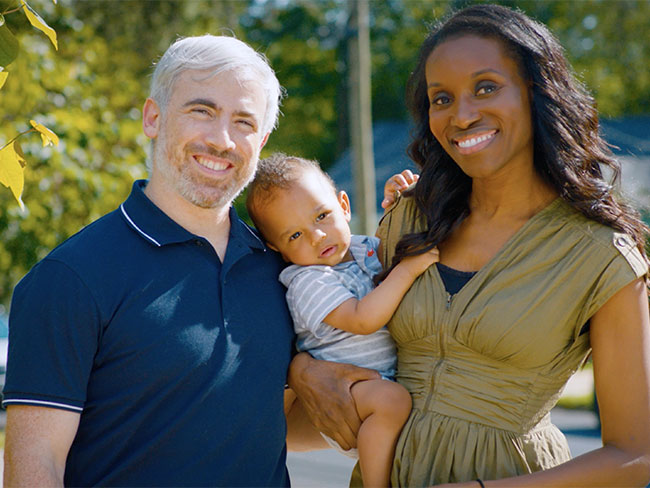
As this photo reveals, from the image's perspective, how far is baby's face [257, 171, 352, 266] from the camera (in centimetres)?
297

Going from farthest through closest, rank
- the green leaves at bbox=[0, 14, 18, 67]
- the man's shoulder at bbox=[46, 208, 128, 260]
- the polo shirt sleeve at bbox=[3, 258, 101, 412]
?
the man's shoulder at bbox=[46, 208, 128, 260] < the polo shirt sleeve at bbox=[3, 258, 101, 412] < the green leaves at bbox=[0, 14, 18, 67]

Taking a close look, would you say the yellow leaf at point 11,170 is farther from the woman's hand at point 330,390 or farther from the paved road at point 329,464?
the paved road at point 329,464

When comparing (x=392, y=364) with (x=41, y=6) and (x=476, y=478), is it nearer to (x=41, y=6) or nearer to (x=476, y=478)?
(x=476, y=478)

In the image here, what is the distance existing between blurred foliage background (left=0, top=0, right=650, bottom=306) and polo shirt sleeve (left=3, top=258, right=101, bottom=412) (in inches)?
36.6

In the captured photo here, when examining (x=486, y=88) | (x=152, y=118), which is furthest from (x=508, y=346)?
(x=152, y=118)

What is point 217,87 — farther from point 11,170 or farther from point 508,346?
point 508,346

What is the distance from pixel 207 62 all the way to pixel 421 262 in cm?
99

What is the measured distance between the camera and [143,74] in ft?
53.5

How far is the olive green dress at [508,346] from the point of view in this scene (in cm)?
244

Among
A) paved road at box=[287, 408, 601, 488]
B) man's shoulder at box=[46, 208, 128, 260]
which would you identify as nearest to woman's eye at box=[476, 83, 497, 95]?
man's shoulder at box=[46, 208, 128, 260]

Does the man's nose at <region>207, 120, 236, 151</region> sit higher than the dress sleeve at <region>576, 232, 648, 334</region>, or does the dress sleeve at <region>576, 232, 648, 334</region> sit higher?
the man's nose at <region>207, 120, 236, 151</region>

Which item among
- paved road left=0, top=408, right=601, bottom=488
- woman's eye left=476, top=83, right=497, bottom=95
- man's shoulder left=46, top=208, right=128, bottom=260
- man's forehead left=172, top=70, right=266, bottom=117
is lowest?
paved road left=0, top=408, right=601, bottom=488

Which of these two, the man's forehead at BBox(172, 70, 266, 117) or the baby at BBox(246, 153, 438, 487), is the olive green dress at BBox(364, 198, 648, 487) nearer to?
the baby at BBox(246, 153, 438, 487)

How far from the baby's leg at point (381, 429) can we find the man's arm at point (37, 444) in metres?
0.96
